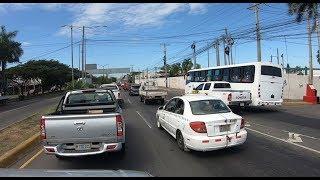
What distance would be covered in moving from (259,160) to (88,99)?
5842 mm

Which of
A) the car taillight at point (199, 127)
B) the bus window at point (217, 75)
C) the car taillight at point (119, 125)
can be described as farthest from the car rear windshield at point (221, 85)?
the car taillight at point (119, 125)

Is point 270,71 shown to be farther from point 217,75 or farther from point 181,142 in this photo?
point 181,142

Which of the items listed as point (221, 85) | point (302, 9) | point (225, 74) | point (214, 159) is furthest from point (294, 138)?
point (225, 74)

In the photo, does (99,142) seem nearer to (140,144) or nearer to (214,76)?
(140,144)

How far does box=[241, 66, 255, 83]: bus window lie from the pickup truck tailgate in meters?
16.1

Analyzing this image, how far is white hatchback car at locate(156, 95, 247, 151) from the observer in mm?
10289

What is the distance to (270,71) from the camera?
77.3 feet

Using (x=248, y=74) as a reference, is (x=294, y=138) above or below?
below

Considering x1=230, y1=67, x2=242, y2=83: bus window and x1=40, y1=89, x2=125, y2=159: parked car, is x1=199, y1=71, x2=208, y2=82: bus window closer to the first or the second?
x1=230, y1=67, x2=242, y2=83: bus window

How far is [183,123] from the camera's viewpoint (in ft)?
36.6

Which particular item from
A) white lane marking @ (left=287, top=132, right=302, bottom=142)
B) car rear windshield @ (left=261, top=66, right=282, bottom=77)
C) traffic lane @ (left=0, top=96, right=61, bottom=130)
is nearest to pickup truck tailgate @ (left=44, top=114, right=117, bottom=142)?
white lane marking @ (left=287, top=132, right=302, bottom=142)

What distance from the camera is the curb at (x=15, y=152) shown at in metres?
10.0

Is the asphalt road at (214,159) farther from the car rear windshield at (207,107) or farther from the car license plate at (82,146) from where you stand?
the car rear windshield at (207,107)

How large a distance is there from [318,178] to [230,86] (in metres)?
18.5
